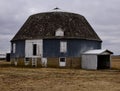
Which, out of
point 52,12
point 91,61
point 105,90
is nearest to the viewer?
point 105,90

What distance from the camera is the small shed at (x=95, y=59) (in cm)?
4368

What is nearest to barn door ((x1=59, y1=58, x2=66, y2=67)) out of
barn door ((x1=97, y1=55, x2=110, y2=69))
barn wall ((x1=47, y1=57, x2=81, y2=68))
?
barn wall ((x1=47, y1=57, x2=81, y2=68))

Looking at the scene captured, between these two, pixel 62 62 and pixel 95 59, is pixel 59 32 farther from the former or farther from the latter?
pixel 95 59

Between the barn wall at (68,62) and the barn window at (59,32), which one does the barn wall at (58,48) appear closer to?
the barn wall at (68,62)

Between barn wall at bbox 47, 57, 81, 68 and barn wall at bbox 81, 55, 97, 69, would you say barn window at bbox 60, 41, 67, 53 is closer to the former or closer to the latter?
barn wall at bbox 47, 57, 81, 68

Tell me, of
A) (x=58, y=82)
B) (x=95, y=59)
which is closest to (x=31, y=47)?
(x=95, y=59)

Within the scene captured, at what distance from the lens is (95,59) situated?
43719 millimetres

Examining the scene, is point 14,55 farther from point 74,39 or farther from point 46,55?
point 74,39

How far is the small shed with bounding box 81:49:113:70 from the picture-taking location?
143 feet

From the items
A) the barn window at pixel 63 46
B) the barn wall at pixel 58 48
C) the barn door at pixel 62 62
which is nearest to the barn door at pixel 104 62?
the barn wall at pixel 58 48

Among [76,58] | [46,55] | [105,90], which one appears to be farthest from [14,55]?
[105,90]

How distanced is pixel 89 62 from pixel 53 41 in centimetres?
652

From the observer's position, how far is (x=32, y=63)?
4812cm

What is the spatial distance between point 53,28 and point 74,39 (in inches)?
153
